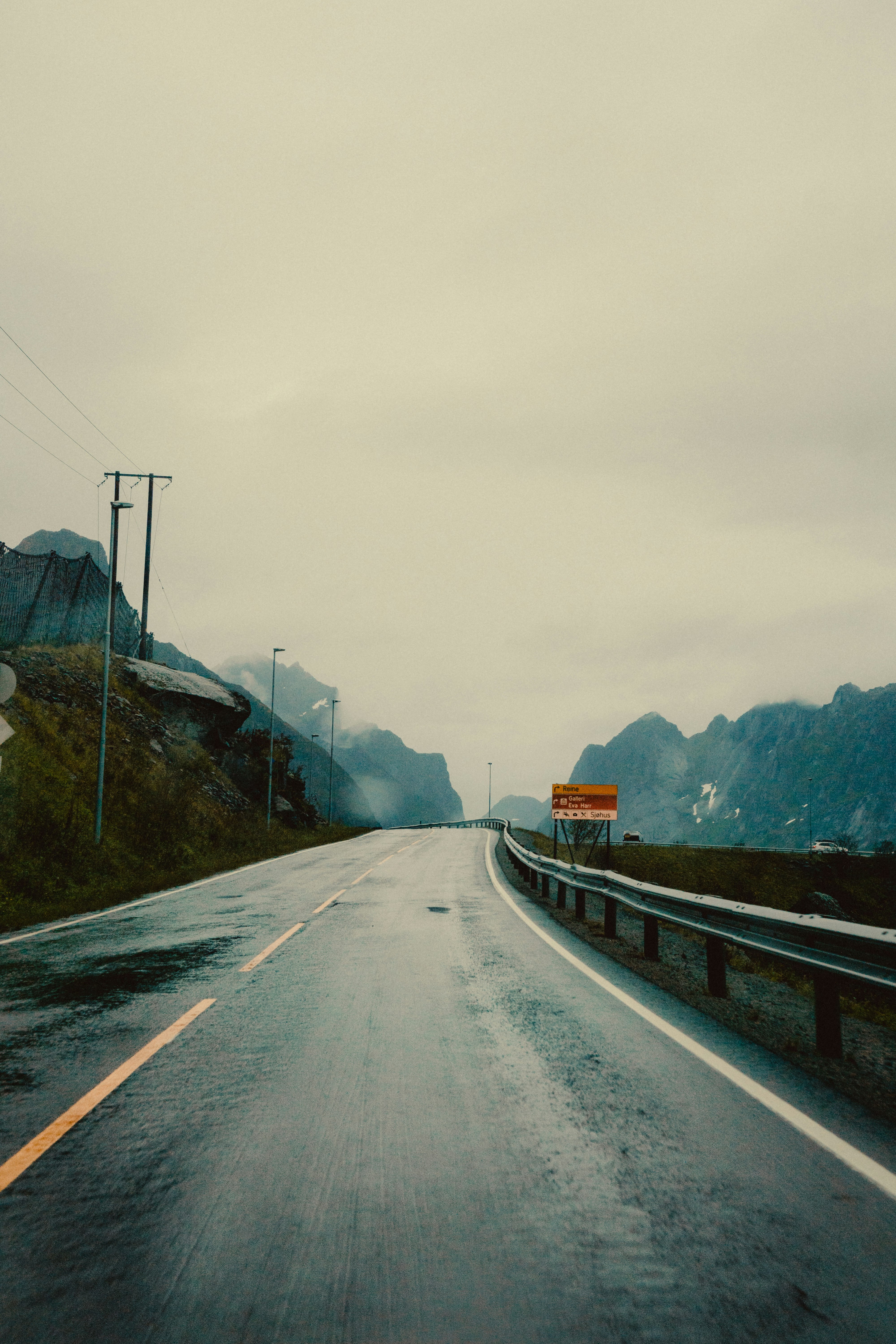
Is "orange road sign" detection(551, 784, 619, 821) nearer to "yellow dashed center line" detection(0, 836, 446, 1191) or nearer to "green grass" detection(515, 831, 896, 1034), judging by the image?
"green grass" detection(515, 831, 896, 1034)

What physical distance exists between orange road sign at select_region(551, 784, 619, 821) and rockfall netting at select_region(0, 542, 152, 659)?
68.9ft

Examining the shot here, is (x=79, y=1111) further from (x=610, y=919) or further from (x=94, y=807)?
(x=94, y=807)

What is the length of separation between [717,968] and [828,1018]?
6.61ft

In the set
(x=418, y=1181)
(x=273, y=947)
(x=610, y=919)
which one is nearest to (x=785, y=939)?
(x=418, y=1181)

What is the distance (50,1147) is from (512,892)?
14971mm

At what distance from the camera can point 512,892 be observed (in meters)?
18.2

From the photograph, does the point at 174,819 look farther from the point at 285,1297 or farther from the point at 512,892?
the point at 285,1297

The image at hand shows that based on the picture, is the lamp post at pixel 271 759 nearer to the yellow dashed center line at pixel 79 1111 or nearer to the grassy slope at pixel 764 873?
the grassy slope at pixel 764 873

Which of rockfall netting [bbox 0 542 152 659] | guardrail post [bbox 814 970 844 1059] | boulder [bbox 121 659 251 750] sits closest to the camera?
guardrail post [bbox 814 970 844 1059]

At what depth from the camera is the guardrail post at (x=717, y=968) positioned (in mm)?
7809

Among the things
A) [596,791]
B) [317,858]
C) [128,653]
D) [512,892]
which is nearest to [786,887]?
[596,791]

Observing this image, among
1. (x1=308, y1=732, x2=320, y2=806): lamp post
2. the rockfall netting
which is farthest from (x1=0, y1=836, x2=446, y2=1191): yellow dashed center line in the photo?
(x1=308, y1=732, x2=320, y2=806): lamp post

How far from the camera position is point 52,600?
3002cm

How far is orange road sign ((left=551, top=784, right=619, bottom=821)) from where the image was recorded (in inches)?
1427
